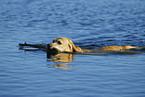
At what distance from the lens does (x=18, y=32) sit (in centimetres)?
2042

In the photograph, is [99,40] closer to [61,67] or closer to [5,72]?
[61,67]

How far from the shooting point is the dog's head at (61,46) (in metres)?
13.7

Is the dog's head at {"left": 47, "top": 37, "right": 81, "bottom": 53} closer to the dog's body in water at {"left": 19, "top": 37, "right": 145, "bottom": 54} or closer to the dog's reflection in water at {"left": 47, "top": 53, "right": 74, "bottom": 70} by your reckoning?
the dog's body in water at {"left": 19, "top": 37, "right": 145, "bottom": 54}

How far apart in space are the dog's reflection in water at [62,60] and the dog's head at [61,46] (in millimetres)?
240

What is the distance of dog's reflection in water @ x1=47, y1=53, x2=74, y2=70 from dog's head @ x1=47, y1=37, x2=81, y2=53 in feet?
0.79

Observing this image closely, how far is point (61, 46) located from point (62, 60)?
108 cm

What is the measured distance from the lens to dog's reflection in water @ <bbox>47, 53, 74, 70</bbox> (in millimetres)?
11684

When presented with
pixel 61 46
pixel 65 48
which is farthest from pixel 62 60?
pixel 65 48

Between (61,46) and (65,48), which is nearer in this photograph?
(61,46)

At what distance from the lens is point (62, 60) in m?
13.0

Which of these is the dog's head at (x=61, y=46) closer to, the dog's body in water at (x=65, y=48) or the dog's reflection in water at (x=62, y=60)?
the dog's body in water at (x=65, y=48)

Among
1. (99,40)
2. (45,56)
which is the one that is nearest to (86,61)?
(45,56)

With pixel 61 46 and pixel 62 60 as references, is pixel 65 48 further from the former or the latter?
pixel 62 60

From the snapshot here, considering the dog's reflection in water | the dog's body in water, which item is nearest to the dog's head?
the dog's body in water
